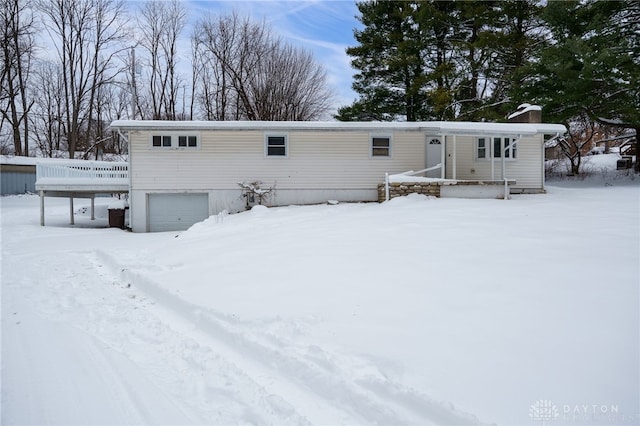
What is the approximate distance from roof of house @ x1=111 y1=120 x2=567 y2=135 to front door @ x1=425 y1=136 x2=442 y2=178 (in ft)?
1.19

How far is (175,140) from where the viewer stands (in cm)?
1370

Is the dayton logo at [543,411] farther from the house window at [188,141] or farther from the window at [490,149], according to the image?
the window at [490,149]

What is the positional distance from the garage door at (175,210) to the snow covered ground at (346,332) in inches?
246

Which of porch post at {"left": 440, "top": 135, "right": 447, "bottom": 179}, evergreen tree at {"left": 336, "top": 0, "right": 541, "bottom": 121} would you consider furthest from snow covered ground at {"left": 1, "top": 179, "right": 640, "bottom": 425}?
evergreen tree at {"left": 336, "top": 0, "right": 541, "bottom": 121}

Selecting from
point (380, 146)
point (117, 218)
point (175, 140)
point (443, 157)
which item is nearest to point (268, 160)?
point (175, 140)

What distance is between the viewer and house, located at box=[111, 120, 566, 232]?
1364 cm

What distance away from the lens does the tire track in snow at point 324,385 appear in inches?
109

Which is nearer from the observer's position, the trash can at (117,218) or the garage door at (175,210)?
the garage door at (175,210)

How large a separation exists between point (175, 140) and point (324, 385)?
12255 mm

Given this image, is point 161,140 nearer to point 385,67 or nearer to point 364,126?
point 364,126

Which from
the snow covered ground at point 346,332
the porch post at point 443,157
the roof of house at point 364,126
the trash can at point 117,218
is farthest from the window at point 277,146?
the snow covered ground at point 346,332

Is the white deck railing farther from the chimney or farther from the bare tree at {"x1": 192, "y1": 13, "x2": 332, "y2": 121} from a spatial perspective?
the chimney

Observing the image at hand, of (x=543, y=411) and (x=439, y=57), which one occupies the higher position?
(x=439, y=57)

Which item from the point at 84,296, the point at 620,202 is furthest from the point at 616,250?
the point at 84,296
